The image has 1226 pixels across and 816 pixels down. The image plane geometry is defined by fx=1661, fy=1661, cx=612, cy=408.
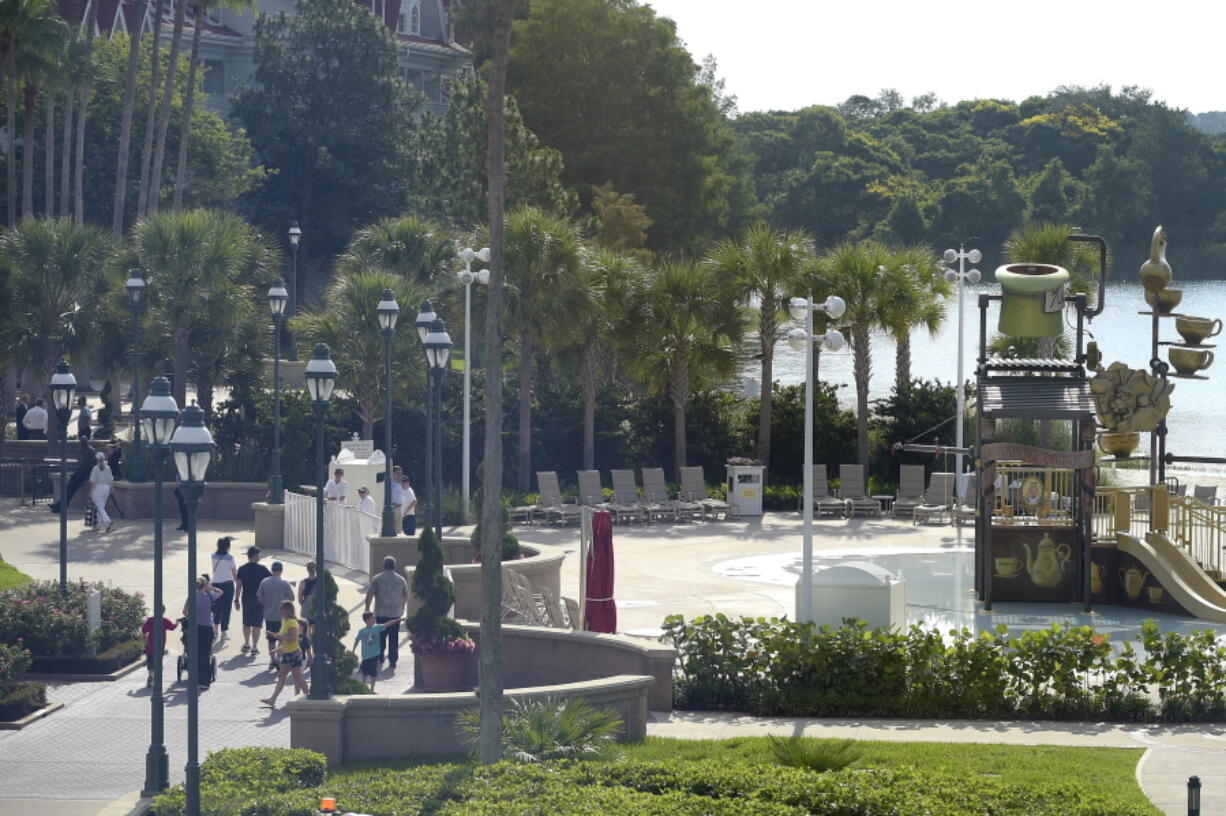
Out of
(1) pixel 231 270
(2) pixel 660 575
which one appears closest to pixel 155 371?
(1) pixel 231 270

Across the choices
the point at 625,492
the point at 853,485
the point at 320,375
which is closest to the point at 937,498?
the point at 853,485

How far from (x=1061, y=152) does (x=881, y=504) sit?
216 ft

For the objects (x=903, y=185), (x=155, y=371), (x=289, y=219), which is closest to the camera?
(x=155, y=371)

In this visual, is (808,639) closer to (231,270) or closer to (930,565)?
(930,565)

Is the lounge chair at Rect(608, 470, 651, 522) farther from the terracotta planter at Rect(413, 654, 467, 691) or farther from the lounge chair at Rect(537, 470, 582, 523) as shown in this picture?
the terracotta planter at Rect(413, 654, 467, 691)

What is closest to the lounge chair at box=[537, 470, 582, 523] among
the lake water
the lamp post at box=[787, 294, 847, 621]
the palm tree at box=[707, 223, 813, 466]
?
the palm tree at box=[707, 223, 813, 466]

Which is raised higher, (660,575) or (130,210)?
(130,210)

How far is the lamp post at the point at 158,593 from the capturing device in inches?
606

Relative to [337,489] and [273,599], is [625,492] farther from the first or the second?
[273,599]

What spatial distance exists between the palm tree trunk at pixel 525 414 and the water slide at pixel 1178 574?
1600cm

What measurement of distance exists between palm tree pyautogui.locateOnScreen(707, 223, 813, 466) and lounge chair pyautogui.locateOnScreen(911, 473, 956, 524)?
479 centimetres

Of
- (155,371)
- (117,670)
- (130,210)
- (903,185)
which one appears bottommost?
(117,670)

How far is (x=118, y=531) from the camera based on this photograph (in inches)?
1280

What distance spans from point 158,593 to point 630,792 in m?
5.55
